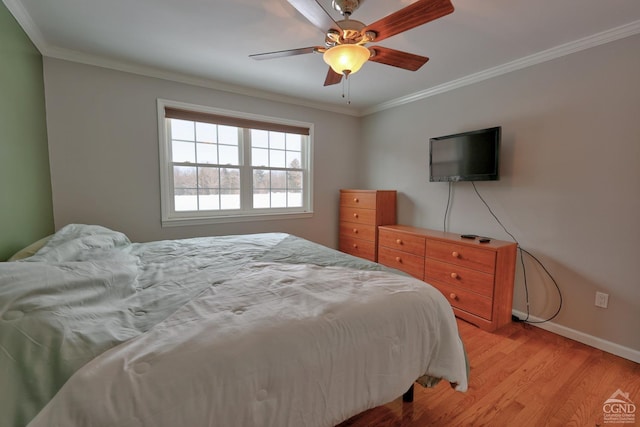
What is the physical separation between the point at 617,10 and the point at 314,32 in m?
2.04

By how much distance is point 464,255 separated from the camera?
8.39ft

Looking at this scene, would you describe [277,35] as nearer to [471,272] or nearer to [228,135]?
[228,135]

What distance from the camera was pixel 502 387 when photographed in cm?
174

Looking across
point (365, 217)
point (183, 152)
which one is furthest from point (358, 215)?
point (183, 152)

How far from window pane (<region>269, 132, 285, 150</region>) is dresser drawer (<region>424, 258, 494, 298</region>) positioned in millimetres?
2364

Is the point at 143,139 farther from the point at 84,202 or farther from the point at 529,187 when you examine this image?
the point at 529,187

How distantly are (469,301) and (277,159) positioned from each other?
9.14 feet

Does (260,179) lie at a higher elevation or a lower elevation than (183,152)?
lower

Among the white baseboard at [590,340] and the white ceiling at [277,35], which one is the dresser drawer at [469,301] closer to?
the white baseboard at [590,340]

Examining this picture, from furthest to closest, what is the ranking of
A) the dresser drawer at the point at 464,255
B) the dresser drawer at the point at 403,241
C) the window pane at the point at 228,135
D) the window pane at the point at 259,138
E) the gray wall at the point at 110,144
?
the window pane at the point at 259,138 < the window pane at the point at 228,135 < the dresser drawer at the point at 403,241 < the gray wall at the point at 110,144 < the dresser drawer at the point at 464,255

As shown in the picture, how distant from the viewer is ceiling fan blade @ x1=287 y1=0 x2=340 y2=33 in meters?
1.35

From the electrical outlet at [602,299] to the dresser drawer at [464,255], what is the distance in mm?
768

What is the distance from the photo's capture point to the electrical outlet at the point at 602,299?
7.05 feet

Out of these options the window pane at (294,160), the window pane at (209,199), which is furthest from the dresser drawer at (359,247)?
the window pane at (209,199)
